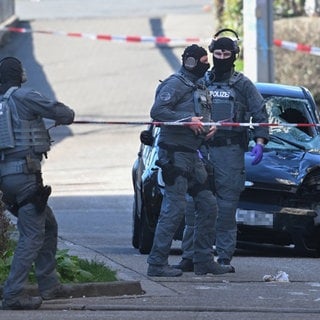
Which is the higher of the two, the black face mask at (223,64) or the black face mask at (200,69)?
the black face mask at (200,69)

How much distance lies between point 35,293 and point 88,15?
2458 centimetres

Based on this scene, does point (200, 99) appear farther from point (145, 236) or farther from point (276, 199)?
point (145, 236)

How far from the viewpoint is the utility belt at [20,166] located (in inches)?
335

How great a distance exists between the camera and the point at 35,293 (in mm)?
8977

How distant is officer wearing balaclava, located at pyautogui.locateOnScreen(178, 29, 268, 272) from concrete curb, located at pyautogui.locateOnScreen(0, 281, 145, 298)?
1341 millimetres

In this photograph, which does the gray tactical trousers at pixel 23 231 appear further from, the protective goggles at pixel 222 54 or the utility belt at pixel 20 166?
the protective goggles at pixel 222 54

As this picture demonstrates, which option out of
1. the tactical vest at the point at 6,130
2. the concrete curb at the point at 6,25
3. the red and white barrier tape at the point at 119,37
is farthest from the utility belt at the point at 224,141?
the concrete curb at the point at 6,25

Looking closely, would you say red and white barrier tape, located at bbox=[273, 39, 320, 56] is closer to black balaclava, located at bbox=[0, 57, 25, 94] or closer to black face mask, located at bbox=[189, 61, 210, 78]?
black face mask, located at bbox=[189, 61, 210, 78]

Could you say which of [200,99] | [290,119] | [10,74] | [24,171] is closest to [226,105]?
[200,99]

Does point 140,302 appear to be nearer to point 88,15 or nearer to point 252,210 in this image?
point 252,210

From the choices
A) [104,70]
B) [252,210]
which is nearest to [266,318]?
[252,210]

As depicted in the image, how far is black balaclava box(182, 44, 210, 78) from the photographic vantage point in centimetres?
992

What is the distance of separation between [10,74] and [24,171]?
2.25 feet

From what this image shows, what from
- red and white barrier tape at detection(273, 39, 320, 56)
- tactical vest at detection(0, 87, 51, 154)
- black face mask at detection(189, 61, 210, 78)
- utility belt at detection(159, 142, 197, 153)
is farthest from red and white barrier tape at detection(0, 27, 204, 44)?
tactical vest at detection(0, 87, 51, 154)
